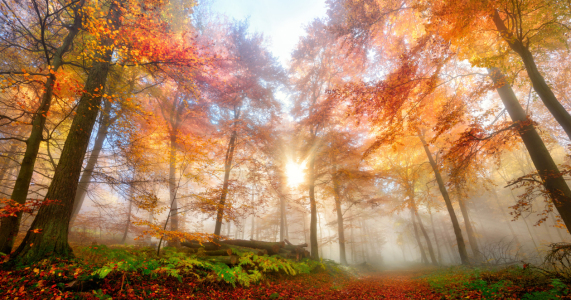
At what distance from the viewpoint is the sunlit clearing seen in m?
14.9

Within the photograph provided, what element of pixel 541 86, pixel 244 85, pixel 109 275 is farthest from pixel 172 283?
pixel 541 86

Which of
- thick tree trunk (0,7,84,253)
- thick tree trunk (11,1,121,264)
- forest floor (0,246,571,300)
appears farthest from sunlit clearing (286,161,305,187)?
thick tree trunk (0,7,84,253)

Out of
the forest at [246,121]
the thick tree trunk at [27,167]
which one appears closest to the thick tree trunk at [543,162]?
the forest at [246,121]

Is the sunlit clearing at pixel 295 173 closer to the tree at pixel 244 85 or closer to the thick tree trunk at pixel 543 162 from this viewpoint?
the tree at pixel 244 85

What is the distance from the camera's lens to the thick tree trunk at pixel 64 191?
439cm

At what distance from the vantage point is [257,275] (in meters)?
6.16

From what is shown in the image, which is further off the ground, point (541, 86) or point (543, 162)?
point (541, 86)

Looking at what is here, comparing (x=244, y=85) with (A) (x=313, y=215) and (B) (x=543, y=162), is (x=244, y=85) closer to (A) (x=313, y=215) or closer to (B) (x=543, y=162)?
(A) (x=313, y=215)

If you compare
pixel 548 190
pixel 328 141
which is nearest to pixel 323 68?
pixel 328 141

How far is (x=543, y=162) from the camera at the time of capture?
609 cm

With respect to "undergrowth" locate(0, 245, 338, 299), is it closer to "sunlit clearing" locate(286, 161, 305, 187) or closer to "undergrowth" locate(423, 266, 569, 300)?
"undergrowth" locate(423, 266, 569, 300)

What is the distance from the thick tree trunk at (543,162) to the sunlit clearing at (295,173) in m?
10.3

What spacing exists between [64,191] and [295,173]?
12.9m

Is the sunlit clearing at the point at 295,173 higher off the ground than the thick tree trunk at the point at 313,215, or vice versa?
the sunlit clearing at the point at 295,173
